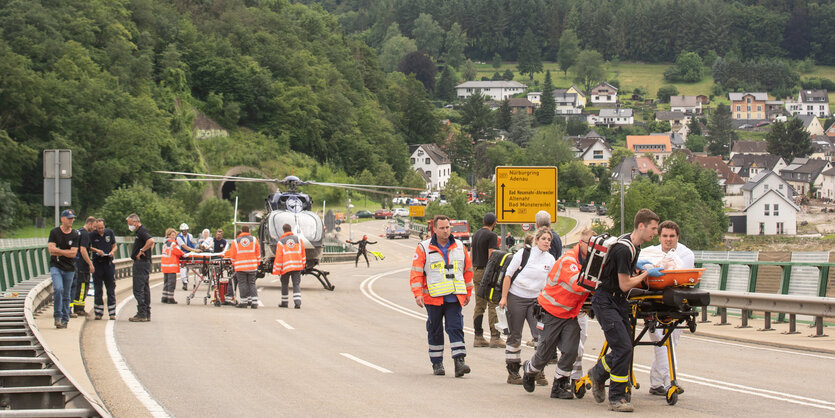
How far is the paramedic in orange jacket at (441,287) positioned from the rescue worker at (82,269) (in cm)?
769

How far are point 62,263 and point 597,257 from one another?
33.7 ft

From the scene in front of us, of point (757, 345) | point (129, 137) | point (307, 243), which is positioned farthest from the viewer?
point (129, 137)

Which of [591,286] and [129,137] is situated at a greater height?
[129,137]

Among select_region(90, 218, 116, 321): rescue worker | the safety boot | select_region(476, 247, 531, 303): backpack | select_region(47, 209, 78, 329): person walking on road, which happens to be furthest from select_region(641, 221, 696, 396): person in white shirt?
select_region(90, 218, 116, 321): rescue worker

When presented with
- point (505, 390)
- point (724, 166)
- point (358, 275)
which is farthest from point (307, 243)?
point (724, 166)

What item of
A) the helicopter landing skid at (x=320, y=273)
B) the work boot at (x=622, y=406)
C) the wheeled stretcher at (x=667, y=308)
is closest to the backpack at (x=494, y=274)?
the wheeled stretcher at (x=667, y=308)

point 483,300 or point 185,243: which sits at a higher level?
point 185,243

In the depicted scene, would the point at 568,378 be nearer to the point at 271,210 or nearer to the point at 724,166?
the point at 271,210

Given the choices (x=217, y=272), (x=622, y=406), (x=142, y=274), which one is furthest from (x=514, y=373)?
(x=217, y=272)

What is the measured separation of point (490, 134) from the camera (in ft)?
655

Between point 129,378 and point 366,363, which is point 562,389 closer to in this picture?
point 366,363

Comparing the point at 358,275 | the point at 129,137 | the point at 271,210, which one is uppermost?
the point at 129,137

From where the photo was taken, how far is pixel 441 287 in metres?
12.9

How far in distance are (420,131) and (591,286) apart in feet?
547
